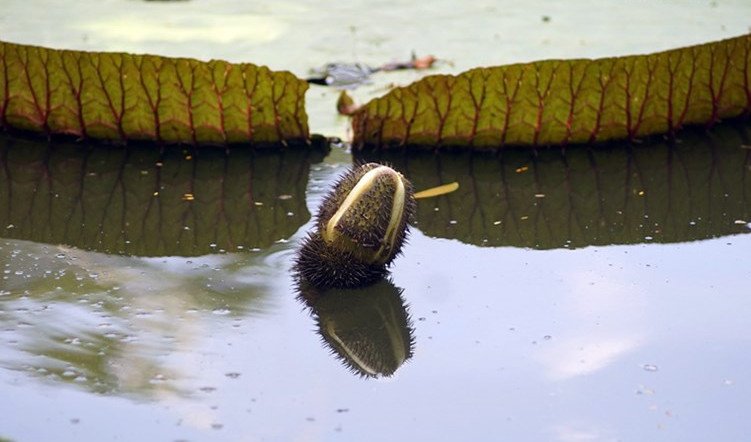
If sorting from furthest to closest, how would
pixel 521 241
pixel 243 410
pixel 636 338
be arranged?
pixel 521 241
pixel 636 338
pixel 243 410

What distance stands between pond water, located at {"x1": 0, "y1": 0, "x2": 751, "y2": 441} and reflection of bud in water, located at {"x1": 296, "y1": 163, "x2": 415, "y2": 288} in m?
0.07

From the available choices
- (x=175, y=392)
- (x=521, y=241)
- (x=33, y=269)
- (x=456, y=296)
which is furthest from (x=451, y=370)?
(x=33, y=269)

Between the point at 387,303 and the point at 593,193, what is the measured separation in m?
1.02

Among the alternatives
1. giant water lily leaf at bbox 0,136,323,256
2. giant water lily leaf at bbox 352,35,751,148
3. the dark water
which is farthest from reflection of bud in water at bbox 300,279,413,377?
giant water lily leaf at bbox 352,35,751,148

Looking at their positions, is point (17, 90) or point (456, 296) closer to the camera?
point (456, 296)

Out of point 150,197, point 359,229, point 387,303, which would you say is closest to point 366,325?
point 387,303

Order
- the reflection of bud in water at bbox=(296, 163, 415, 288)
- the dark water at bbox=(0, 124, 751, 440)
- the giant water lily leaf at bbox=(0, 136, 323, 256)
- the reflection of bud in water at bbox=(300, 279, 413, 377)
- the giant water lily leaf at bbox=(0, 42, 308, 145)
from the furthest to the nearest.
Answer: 1. the giant water lily leaf at bbox=(0, 42, 308, 145)
2. the giant water lily leaf at bbox=(0, 136, 323, 256)
3. the reflection of bud in water at bbox=(296, 163, 415, 288)
4. the reflection of bud in water at bbox=(300, 279, 413, 377)
5. the dark water at bbox=(0, 124, 751, 440)

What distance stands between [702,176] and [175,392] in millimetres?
1993

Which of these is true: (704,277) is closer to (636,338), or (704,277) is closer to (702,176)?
(636,338)

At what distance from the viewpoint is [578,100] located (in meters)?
3.47

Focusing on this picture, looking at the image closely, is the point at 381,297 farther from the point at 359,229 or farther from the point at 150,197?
Answer: the point at 150,197

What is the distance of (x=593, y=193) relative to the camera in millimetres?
→ 3326

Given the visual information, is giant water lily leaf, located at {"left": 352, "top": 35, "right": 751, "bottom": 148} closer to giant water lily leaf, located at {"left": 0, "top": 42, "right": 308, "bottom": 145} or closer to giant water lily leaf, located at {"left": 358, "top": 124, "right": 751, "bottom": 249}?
giant water lily leaf, located at {"left": 358, "top": 124, "right": 751, "bottom": 249}

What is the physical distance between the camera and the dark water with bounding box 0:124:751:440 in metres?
2.08
